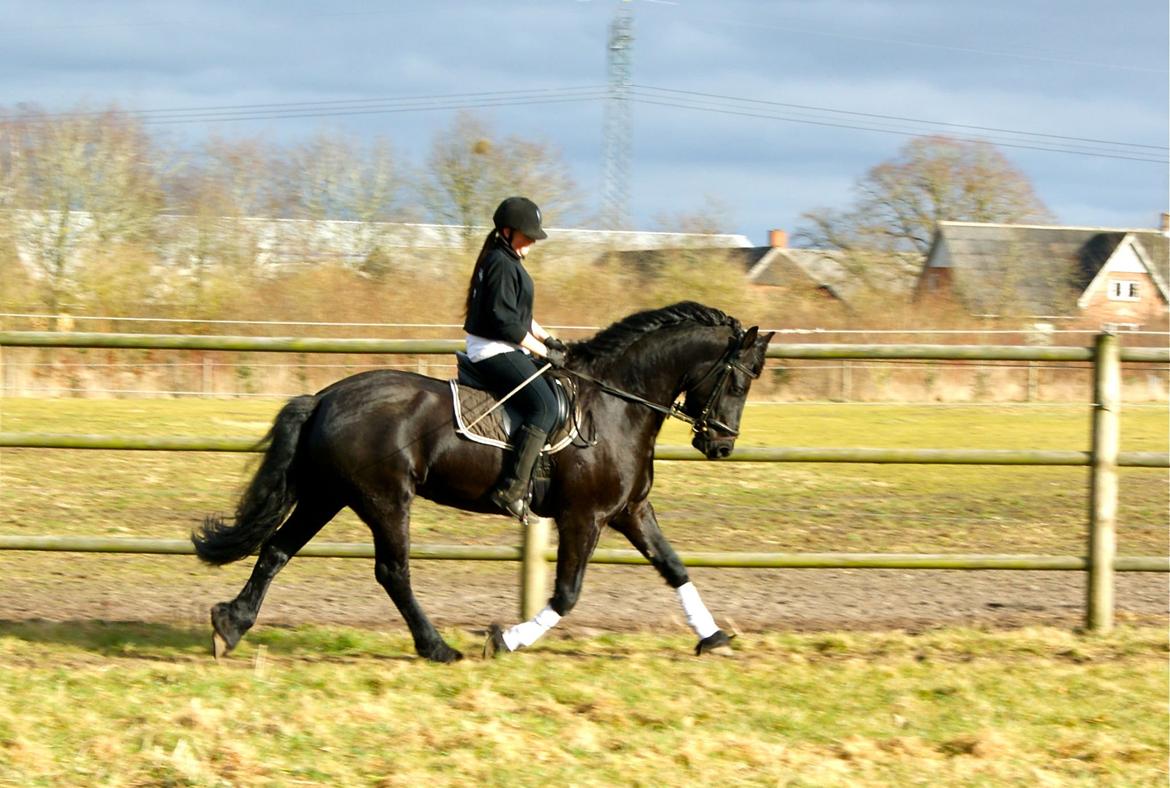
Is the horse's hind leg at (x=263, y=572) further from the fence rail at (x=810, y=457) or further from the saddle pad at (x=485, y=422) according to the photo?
the saddle pad at (x=485, y=422)

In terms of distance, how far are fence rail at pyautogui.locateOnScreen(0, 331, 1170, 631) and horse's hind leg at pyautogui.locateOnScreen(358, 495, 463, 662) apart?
445mm

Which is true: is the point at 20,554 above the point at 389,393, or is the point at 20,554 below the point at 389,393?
below

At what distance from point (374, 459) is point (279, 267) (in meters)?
22.4

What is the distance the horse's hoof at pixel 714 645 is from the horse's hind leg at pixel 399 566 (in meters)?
1.17

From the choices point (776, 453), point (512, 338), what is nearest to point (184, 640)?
point (512, 338)

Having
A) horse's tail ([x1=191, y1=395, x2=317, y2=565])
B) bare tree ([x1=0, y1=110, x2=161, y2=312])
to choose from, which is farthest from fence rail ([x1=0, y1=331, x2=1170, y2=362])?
bare tree ([x1=0, y1=110, x2=161, y2=312])

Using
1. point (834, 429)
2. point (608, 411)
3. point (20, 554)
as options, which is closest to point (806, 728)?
point (608, 411)

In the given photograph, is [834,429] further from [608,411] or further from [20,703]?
[20,703]

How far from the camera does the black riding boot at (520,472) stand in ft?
19.5

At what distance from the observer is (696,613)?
246 inches

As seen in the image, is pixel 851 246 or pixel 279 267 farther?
pixel 851 246

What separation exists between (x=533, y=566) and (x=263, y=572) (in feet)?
4.69

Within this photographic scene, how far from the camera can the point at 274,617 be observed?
6898 mm

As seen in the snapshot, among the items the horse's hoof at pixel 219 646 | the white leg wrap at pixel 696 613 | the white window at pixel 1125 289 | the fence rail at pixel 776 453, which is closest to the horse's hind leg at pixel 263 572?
the horse's hoof at pixel 219 646
